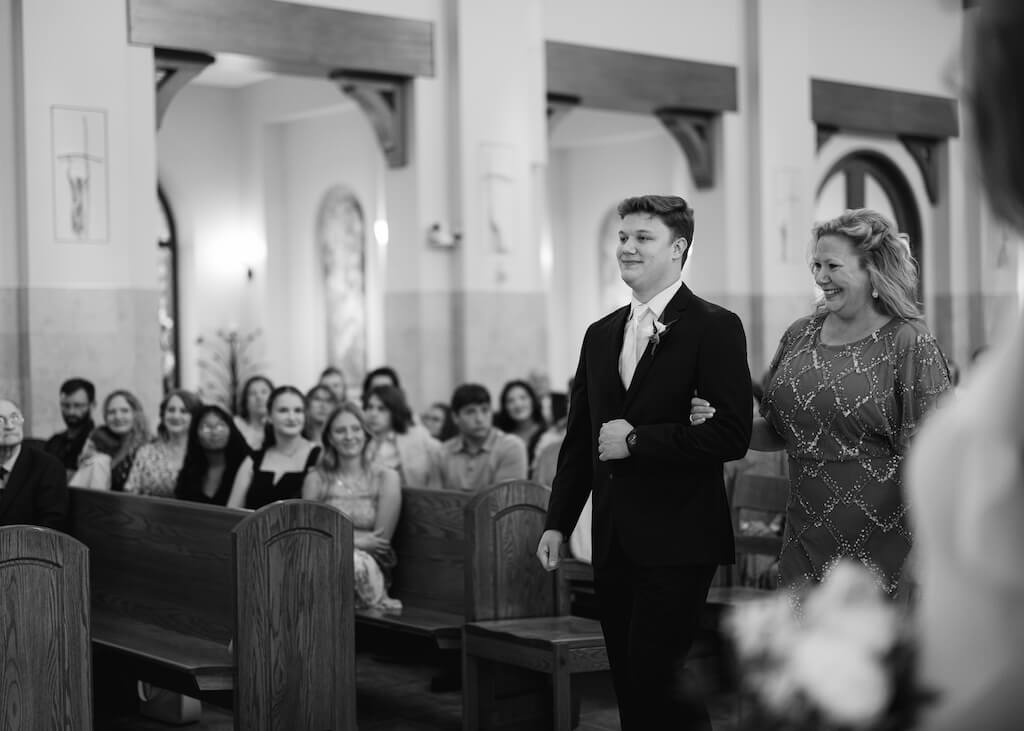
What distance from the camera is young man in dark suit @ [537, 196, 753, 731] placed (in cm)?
354

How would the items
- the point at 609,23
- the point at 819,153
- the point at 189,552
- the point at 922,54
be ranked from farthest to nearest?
the point at 922,54, the point at 819,153, the point at 609,23, the point at 189,552

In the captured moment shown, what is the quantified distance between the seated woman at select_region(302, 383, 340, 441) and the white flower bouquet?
23.3 feet

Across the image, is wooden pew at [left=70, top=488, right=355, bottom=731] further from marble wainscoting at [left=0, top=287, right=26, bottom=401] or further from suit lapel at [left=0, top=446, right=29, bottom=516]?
marble wainscoting at [left=0, top=287, right=26, bottom=401]

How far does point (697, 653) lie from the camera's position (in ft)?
19.5

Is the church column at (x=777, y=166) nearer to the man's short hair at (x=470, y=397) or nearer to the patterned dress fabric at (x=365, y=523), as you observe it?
the man's short hair at (x=470, y=397)

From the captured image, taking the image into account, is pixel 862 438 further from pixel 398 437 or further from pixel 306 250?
pixel 306 250

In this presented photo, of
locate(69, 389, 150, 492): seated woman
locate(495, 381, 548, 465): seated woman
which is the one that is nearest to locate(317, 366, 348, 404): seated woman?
locate(495, 381, 548, 465): seated woman

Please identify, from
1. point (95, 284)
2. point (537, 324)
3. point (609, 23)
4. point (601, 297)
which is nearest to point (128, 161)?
point (95, 284)

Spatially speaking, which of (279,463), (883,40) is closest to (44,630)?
(279,463)

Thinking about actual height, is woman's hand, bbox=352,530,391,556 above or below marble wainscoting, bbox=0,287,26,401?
below

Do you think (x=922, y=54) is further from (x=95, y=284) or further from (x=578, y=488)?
(x=578, y=488)

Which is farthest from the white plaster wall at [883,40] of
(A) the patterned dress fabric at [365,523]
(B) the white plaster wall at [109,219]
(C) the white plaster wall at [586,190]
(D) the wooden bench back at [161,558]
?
(D) the wooden bench back at [161,558]

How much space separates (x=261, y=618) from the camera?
190 inches

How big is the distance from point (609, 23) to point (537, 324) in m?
3.00
